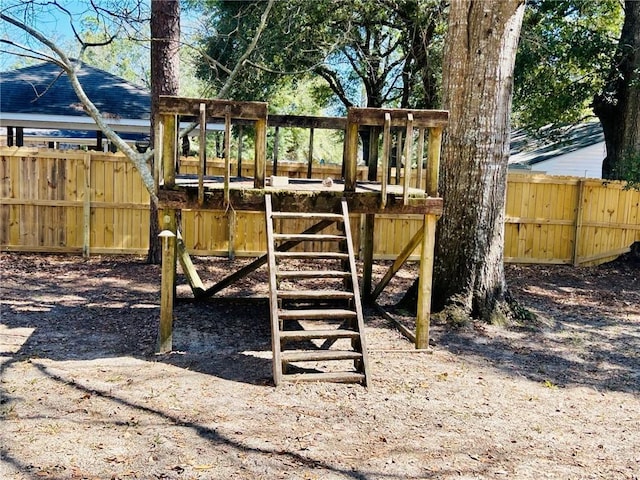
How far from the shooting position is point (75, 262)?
33.3 feet

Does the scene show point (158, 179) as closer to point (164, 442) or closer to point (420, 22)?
point (164, 442)

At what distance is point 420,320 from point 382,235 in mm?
5434

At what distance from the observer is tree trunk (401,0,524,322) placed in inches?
266

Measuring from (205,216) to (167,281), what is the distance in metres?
5.37

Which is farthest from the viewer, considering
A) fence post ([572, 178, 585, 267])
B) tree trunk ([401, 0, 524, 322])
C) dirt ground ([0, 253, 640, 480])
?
fence post ([572, 178, 585, 267])

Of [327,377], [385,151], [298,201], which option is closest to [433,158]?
[385,151]

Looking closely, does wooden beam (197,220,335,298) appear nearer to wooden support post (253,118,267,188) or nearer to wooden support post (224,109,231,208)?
wooden support post (253,118,267,188)

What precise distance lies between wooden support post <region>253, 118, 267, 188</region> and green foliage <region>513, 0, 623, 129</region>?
8089 mm

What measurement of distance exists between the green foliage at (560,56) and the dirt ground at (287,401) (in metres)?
6.81

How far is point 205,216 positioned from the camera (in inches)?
431

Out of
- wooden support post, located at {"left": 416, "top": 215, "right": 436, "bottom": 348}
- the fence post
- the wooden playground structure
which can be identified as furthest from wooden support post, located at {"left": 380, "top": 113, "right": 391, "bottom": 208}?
the fence post

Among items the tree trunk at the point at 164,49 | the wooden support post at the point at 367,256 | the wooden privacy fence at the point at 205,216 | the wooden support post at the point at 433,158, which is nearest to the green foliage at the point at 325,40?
the tree trunk at the point at 164,49

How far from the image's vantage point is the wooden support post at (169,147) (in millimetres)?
5438

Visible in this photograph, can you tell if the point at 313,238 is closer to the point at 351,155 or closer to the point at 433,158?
the point at 351,155
